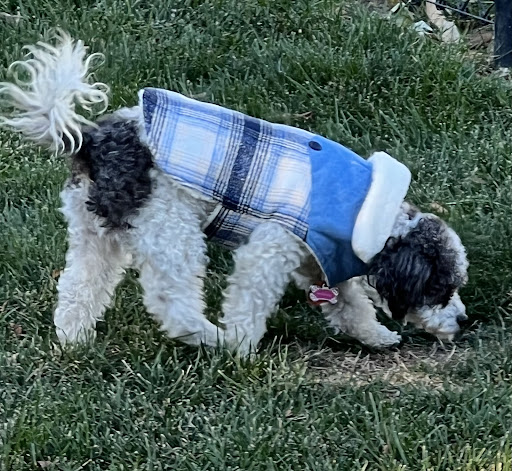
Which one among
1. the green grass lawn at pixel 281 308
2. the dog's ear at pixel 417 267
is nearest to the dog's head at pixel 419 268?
the dog's ear at pixel 417 267

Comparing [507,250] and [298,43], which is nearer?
[507,250]

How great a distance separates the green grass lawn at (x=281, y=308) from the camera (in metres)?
3.51

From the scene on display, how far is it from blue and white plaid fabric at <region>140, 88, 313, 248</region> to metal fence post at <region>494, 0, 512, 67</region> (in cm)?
271

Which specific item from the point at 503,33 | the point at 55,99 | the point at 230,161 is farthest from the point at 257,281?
the point at 503,33

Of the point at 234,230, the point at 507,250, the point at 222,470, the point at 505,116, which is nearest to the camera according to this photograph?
the point at 222,470

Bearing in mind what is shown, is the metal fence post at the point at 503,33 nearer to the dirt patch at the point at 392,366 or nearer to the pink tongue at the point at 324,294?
the dirt patch at the point at 392,366

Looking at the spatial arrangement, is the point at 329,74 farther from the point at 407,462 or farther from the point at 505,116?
the point at 407,462

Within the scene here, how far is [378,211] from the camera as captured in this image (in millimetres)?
3893

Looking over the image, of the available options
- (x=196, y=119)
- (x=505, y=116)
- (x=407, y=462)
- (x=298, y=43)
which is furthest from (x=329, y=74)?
(x=407, y=462)

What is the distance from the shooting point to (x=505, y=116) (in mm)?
5703

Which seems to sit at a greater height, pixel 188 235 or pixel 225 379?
pixel 188 235

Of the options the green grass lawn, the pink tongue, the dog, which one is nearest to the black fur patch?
the dog

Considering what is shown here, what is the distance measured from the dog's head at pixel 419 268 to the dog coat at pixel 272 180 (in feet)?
0.33

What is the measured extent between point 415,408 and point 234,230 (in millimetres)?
972
